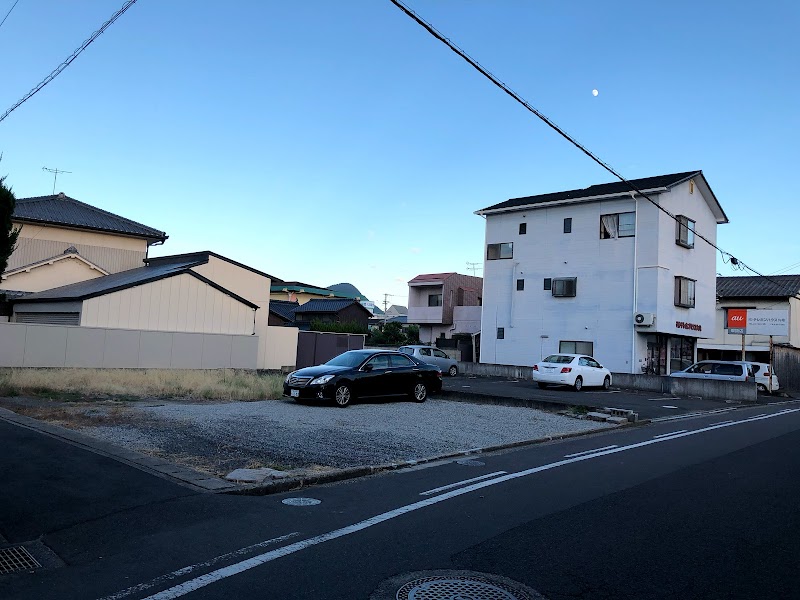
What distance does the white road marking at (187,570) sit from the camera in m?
4.16

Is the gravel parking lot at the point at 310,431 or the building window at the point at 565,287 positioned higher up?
the building window at the point at 565,287

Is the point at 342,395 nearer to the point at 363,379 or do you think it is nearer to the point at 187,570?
the point at 363,379

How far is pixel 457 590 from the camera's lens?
429 centimetres

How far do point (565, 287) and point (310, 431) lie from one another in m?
25.7

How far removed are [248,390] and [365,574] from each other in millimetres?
13901

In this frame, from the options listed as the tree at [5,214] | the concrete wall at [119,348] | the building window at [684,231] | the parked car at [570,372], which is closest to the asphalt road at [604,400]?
the parked car at [570,372]

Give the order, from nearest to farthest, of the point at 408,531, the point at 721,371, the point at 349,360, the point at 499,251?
1. the point at 408,531
2. the point at 349,360
3. the point at 721,371
4. the point at 499,251

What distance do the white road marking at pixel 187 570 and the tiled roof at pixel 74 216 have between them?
33.2m

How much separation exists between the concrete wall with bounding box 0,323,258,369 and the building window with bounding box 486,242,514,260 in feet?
53.6

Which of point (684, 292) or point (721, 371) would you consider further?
point (684, 292)

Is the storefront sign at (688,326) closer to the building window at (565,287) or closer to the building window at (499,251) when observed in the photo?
the building window at (565,287)

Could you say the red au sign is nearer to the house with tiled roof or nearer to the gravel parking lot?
the gravel parking lot

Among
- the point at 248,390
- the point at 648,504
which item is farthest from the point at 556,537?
the point at 248,390

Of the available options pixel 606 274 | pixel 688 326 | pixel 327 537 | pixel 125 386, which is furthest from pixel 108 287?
pixel 688 326
